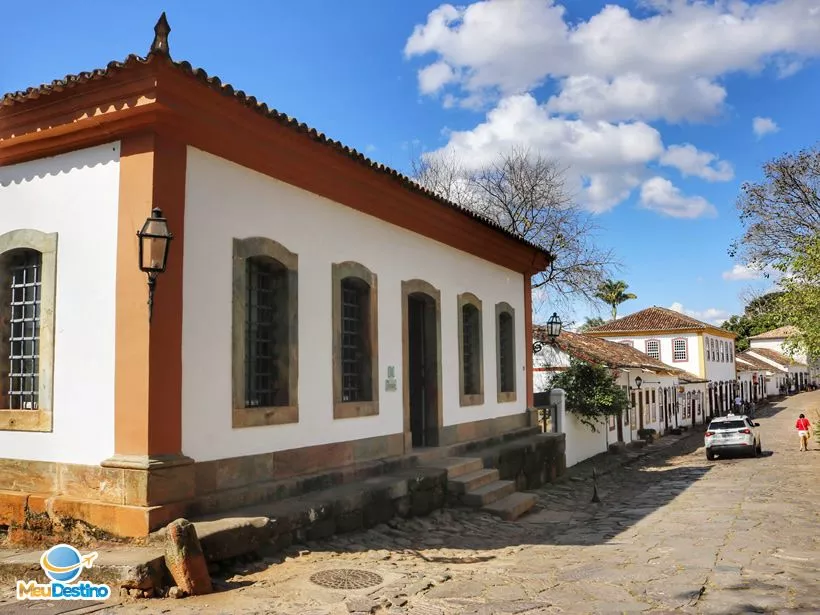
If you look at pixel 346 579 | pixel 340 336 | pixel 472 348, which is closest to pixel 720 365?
pixel 472 348

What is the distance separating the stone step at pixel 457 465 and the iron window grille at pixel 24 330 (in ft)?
17.5

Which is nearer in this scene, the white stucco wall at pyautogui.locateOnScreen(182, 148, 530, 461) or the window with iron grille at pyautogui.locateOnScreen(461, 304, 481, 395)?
the white stucco wall at pyautogui.locateOnScreen(182, 148, 530, 461)

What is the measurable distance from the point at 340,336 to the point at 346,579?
3510 millimetres

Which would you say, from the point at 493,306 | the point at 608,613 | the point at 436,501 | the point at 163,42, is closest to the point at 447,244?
the point at 493,306

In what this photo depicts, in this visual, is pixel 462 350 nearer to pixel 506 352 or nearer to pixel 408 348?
pixel 408 348

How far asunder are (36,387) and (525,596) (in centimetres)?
532

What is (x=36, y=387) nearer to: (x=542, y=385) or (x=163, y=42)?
Answer: (x=163, y=42)

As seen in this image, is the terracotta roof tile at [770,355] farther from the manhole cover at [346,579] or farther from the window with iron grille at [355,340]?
the manhole cover at [346,579]

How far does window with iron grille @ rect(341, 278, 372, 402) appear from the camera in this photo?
31.1ft

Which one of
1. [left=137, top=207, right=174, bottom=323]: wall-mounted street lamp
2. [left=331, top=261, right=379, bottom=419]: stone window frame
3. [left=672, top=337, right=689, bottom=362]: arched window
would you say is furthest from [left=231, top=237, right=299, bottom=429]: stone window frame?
[left=672, top=337, right=689, bottom=362]: arched window

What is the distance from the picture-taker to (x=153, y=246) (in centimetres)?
615

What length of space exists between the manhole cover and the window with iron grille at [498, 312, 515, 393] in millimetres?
8770

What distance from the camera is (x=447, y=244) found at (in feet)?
39.6

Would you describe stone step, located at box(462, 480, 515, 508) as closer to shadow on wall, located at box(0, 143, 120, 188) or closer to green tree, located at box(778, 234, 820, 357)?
shadow on wall, located at box(0, 143, 120, 188)
